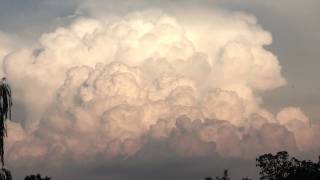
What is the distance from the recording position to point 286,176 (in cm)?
12312

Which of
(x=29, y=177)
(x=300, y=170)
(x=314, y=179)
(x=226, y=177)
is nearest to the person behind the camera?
(x=314, y=179)

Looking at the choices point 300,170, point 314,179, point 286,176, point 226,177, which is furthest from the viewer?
point 226,177

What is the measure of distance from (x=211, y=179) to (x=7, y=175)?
132 meters

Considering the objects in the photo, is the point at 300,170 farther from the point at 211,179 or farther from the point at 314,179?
the point at 211,179

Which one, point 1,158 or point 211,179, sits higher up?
point 211,179

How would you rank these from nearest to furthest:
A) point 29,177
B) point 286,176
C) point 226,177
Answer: point 286,176
point 29,177
point 226,177

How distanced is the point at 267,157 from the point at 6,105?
114274 mm

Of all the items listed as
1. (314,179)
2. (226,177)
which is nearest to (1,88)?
(314,179)

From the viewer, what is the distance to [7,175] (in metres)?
19.0

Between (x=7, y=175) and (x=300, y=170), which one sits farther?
(x=300, y=170)

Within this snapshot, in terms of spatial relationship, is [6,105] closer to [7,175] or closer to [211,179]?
[7,175]

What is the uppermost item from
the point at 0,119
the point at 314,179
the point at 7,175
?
the point at 314,179

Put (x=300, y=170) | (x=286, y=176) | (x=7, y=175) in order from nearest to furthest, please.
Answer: (x=7, y=175) → (x=300, y=170) → (x=286, y=176)

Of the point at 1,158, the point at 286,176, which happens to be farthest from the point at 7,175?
the point at 286,176
